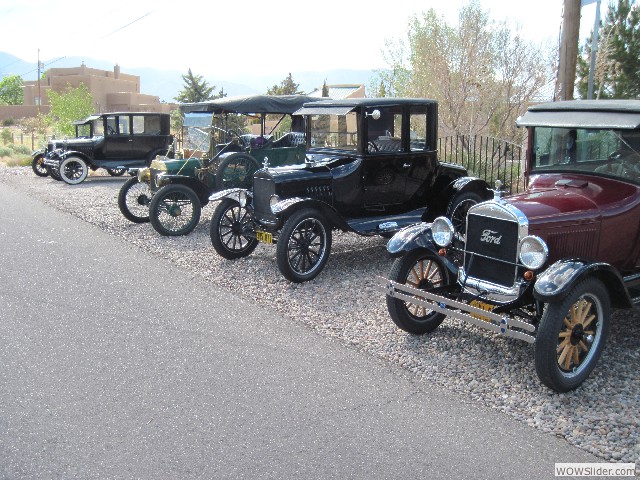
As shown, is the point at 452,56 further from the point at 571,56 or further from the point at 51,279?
the point at 51,279

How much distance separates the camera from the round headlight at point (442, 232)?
5387mm

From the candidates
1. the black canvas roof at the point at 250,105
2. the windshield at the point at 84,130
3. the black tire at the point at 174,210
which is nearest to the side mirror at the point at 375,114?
the black tire at the point at 174,210

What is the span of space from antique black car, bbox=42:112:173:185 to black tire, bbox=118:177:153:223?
20.5 ft

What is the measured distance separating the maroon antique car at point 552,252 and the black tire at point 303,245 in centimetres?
185

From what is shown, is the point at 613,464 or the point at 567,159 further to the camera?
the point at 567,159

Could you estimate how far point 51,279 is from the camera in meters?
7.48

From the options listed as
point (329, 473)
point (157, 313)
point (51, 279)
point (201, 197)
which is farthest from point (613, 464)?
point (201, 197)

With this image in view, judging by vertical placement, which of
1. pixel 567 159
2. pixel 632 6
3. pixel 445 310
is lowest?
pixel 445 310

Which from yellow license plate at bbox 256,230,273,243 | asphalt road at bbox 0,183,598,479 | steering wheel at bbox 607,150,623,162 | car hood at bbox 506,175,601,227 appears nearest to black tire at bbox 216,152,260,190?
yellow license plate at bbox 256,230,273,243

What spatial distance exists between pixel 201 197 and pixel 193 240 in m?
1.07

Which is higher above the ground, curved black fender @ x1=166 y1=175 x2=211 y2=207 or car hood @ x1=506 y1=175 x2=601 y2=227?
car hood @ x1=506 y1=175 x2=601 y2=227

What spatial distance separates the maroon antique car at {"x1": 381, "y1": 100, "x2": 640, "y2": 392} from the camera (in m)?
4.41

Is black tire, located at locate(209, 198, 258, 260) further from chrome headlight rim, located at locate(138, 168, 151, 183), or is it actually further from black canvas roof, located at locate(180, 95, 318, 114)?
black canvas roof, located at locate(180, 95, 318, 114)

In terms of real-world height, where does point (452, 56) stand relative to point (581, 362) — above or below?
above
